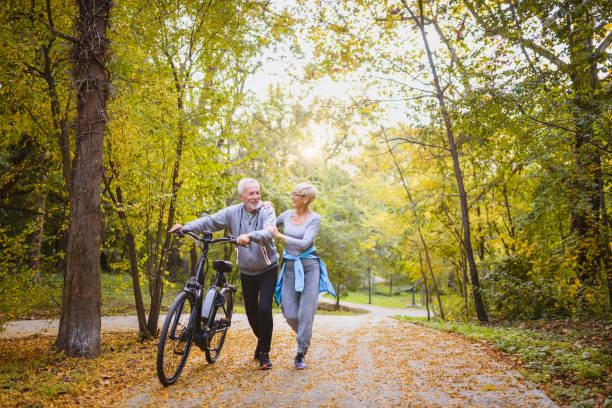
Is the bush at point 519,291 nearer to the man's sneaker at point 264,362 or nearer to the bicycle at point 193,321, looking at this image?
the man's sneaker at point 264,362

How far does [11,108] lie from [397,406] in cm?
599

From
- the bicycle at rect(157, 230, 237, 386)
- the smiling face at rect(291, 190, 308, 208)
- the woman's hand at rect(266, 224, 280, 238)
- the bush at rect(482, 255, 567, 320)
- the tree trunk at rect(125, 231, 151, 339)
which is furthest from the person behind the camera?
the bush at rect(482, 255, 567, 320)

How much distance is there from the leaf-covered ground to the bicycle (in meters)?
0.21

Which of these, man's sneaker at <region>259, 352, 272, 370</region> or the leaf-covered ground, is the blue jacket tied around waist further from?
the leaf-covered ground

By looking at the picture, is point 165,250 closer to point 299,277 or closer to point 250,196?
point 250,196

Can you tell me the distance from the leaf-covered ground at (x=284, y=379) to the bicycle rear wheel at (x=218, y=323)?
171mm

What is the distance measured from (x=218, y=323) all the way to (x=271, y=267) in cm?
88

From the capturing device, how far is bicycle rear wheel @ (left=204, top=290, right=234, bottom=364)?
4.36 metres

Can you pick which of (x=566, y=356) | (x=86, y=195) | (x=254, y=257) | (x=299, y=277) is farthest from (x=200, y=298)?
(x=566, y=356)

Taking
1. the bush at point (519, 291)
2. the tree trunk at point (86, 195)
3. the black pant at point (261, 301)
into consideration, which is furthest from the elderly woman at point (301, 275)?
the bush at point (519, 291)

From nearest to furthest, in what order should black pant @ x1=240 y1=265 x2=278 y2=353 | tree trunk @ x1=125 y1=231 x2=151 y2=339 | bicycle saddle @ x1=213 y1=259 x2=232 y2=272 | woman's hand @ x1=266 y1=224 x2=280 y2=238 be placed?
woman's hand @ x1=266 y1=224 x2=280 y2=238, bicycle saddle @ x1=213 y1=259 x2=232 y2=272, black pant @ x1=240 y1=265 x2=278 y2=353, tree trunk @ x1=125 y1=231 x2=151 y2=339

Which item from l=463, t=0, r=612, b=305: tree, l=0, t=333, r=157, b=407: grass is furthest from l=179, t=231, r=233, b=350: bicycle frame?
l=463, t=0, r=612, b=305: tree

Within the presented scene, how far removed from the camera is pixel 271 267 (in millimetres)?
4559

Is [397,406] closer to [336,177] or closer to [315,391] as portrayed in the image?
[315,391]
